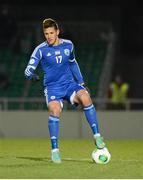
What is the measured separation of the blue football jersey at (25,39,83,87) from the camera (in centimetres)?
1118

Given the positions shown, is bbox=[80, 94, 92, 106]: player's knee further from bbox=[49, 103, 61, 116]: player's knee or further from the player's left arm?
the player's left arm

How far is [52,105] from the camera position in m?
11.1

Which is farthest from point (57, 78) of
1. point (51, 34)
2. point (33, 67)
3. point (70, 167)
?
point (70, 167)

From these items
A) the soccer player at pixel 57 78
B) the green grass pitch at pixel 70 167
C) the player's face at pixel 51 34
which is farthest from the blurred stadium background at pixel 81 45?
the player's face at pixel 51 34

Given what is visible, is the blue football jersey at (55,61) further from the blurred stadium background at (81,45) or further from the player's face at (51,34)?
the blurred stadium background at (81,45)

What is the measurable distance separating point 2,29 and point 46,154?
13.3 meters

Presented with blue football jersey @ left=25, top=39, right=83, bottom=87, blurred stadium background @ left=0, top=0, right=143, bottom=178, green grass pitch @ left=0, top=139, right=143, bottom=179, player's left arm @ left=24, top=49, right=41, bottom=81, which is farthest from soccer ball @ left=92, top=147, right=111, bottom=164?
blurred stadium background @ left=0, top=0, right=143, bottom=178

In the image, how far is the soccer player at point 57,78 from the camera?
36.4ft

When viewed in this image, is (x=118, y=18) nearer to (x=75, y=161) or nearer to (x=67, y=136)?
(x=67, y=136)

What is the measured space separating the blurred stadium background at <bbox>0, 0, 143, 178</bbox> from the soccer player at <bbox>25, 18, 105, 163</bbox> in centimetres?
943

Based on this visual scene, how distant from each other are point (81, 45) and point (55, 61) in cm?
1565

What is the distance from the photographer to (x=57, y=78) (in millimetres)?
11312

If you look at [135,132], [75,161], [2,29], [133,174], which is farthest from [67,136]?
[133,174]

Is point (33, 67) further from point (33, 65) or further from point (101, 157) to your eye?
point (101, 157)
